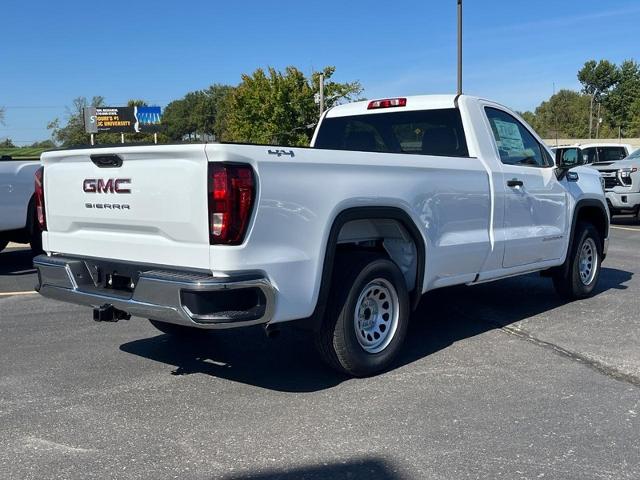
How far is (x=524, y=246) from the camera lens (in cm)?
634

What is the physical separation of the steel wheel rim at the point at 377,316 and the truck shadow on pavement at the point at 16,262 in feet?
22.4

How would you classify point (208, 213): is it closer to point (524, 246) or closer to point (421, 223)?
point (421, 223)

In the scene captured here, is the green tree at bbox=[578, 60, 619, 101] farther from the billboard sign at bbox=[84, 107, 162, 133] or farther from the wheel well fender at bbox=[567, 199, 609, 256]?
the wheel well fender at bbox=[567, 199, 609, 256]

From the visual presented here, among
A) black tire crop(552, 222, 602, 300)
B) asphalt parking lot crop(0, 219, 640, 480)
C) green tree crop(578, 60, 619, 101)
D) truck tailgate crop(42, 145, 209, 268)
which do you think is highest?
green tree crop(578, 60, 619, 101)

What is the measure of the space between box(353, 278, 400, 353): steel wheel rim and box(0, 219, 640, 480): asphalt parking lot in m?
0.27

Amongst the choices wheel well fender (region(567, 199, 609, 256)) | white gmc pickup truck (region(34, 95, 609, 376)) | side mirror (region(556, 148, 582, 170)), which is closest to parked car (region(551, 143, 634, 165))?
wheel well fender (region(567, 199, 609, 256))

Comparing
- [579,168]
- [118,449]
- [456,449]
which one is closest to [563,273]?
[579,168]

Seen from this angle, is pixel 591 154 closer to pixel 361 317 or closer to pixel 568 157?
pixel 568 157

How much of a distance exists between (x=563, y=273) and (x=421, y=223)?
2.94 meters

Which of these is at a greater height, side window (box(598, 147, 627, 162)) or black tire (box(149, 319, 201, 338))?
side window (box(598, 147, 627, 162))

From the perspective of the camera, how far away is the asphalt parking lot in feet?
11.7

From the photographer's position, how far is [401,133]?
6.49m

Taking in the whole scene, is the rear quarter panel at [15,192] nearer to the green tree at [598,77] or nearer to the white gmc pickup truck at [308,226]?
the white gmc pickup truck at [308,226]

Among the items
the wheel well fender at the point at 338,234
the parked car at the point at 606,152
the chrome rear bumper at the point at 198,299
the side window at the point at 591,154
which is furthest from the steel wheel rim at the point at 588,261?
the side window at the point at 591,154
